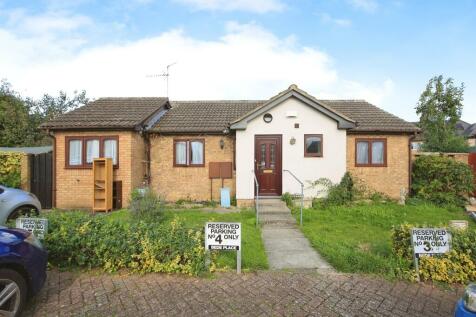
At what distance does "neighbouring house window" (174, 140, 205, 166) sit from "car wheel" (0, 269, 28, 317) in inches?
355

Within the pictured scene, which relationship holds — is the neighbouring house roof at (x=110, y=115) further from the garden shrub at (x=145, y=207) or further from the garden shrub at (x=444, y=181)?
the garden shrub at (x=444, y=181)

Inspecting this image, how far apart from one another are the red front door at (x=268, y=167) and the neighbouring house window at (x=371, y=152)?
352cm

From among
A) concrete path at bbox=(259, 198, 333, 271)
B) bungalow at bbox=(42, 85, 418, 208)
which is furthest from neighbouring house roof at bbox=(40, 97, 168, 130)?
concrete path at bbox=(259, 198, 333, 271)

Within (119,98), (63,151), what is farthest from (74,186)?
(119,98)

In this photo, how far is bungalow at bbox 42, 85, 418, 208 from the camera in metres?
11.4

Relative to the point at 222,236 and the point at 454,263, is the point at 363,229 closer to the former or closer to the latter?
the point at 454,263

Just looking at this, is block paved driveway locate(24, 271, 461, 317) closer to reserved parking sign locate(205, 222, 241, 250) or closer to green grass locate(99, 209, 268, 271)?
green grass locate(99, 209, 268, 271)

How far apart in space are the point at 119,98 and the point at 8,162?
5516mm

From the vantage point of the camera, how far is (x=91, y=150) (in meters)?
11.7

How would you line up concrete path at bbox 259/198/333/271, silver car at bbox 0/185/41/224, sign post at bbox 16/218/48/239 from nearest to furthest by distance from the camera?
sign post at bbox 16/218/48/239
concrete path at bbox 259/198/333/271
silver car at bbox 0/185/41/224

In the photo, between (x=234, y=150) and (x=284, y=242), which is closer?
(x=284, y=242)

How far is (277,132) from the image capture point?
1157 centimetres

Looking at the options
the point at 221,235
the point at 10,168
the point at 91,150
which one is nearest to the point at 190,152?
the point at 91,150

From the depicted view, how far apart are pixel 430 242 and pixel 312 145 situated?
23.2 ft
